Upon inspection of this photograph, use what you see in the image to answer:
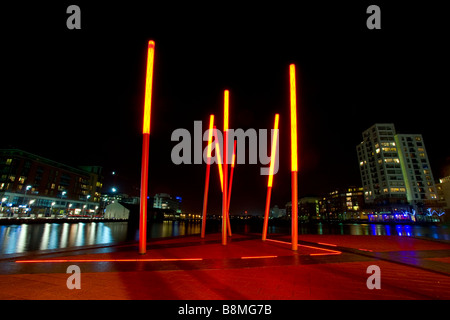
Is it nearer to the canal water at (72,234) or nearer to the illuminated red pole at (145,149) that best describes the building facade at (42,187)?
the canal water at (72,234)

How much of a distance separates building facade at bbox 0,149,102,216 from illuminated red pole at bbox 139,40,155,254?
72394 mm

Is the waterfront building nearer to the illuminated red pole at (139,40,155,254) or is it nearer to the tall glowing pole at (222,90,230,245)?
the tall glowing pole at (222,90,230,245)

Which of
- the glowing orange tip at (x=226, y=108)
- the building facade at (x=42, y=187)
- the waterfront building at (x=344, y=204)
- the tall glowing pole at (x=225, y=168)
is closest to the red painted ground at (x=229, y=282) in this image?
the tall glowing pole at (x=225, y=168)

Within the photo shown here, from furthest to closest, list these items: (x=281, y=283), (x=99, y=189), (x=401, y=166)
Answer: (x=99, y=189)
(x=401, y=166)
(x=281, y=283)

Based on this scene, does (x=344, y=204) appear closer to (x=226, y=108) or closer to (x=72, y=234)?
(x=72, y=234)

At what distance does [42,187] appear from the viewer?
8906 centimetres

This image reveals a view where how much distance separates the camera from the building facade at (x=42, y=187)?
77.2m

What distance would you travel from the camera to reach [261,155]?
53.6ft

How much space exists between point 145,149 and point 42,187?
103m
